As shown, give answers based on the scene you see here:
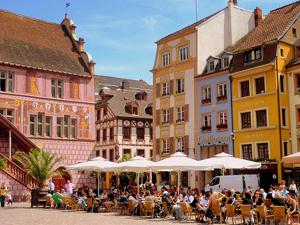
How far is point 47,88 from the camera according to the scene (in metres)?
42.5

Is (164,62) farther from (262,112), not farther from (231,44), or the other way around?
(262,112)

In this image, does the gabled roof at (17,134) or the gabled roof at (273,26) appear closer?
the gabled roof at (17,134)

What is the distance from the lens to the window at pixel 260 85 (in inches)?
1532

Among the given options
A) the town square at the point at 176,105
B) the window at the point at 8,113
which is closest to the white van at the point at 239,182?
the town square at the point at 176,105

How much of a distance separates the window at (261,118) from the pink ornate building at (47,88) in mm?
14775

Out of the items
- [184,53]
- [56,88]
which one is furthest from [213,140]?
[56,88]

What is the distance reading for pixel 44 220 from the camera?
21.3m

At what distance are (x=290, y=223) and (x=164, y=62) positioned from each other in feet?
106

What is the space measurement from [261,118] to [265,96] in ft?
5.73

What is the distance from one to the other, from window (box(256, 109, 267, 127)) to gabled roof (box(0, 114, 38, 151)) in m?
17.5

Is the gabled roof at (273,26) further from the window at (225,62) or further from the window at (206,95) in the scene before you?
the window at (206,95)

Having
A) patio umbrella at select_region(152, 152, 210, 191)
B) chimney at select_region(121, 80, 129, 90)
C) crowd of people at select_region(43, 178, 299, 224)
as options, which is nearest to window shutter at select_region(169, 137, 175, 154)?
crowd of people at select_region(43, 178, 299, 224)

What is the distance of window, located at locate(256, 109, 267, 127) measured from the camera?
38.6m

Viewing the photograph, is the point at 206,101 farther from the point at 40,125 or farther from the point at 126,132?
the point at 126,132
